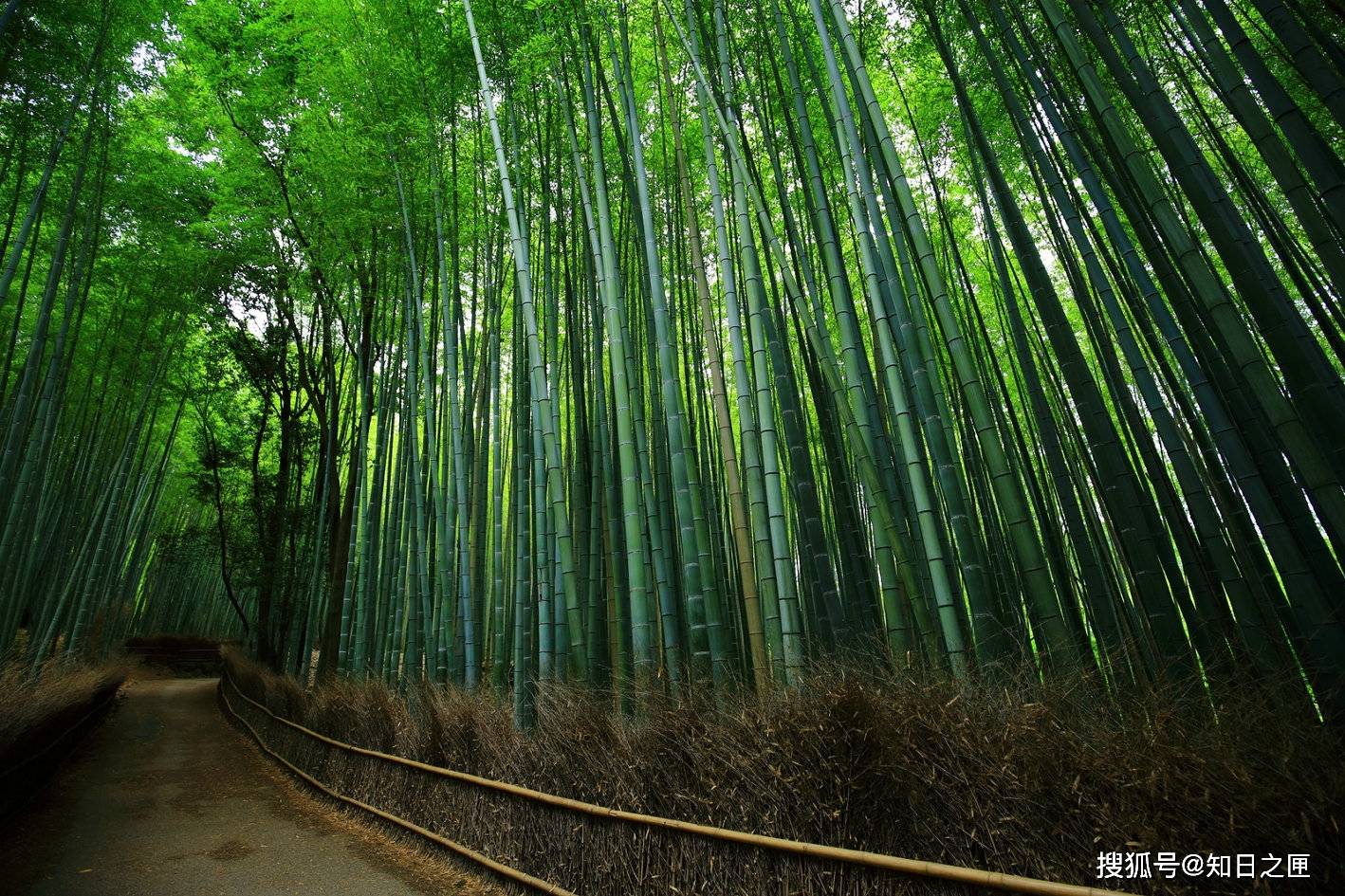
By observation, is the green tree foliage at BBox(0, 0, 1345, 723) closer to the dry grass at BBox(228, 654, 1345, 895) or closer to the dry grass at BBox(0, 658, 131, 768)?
the dry grass at BBox(228, 654, 1345, 895)

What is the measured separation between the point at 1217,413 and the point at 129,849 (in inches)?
201

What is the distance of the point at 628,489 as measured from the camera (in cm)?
278

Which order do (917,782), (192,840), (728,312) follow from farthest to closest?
1. (192,840)
2. (728,312)
3. (917,782)

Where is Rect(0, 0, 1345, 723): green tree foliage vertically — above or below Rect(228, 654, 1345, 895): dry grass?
above

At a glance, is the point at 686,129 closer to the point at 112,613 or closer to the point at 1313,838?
the point at 1313,838

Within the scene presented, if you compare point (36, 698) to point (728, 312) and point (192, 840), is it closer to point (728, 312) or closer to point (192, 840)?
point (192, 840)

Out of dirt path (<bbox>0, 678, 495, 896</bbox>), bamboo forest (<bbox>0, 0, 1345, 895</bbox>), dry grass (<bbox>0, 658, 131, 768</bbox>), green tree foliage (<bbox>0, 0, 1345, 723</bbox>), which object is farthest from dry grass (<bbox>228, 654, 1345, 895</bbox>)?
dry grass (<bbox>0, 658, 131, 768</bbox>)

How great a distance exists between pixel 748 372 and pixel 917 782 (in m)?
2.02

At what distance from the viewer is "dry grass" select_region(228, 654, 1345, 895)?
109cm

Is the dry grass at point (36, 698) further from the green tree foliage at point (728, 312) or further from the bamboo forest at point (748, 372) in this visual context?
the green tree foliage at point (728, 312)

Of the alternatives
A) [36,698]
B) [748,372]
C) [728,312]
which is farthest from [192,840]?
[728,312]

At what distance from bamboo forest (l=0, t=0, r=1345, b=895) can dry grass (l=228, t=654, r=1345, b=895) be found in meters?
0.01

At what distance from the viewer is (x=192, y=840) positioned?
360cm

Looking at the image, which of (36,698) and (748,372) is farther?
(36,698)
